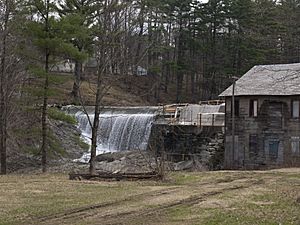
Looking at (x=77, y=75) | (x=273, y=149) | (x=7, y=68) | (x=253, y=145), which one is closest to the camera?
(x=7, y=68)

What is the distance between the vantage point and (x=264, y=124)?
124ft

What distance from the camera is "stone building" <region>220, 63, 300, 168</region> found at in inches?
1441

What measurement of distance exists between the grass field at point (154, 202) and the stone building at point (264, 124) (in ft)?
51.0

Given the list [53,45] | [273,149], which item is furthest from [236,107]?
[53,45]

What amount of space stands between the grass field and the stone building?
15.5 metres

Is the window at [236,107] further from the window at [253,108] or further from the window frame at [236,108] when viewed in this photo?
the window at [253,108]

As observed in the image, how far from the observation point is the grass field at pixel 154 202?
12.5m

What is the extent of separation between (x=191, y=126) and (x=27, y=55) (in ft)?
56.8

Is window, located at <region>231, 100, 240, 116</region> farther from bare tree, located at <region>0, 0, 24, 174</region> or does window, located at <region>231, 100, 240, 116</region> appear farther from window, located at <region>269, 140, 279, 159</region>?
bare tree, located at <region>0, 0, 24, 174</region>

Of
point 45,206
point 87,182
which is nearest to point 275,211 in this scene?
point 45,206

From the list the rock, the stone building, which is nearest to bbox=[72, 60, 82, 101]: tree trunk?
the rock

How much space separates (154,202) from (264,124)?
78.4ft

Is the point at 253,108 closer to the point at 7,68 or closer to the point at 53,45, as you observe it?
the point at 53,45

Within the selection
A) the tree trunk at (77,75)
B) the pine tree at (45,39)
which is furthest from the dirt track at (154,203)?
the pine tree at (45,39)
